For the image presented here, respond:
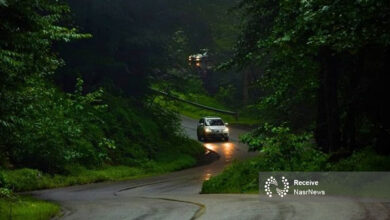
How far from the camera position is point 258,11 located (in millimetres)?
25016

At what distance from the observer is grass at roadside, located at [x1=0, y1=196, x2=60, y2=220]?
1346 centimetres

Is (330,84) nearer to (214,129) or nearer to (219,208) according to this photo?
(219,208)

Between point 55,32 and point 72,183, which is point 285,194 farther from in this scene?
point 72,183

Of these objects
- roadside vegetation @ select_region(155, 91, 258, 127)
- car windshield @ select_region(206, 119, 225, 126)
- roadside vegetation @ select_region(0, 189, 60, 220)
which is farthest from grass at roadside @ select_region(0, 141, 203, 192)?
roadside vegetation @ select_region(155, 91, 258, 127)

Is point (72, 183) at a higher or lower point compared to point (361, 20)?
lower

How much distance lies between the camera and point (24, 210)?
1432 centimetres

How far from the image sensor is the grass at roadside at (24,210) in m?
13.5

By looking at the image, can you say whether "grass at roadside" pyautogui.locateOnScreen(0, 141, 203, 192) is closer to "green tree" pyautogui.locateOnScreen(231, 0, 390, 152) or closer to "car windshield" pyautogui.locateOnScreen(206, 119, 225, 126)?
"green tree" pyautogui.locateOnScreen(231, 0, 390, 152)

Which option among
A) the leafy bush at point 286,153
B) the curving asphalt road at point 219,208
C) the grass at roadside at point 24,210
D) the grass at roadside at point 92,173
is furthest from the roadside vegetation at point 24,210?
the leafy bush at point 286,153

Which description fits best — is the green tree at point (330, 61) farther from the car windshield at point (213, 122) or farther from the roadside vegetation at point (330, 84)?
the car windshield at point (213, 122)

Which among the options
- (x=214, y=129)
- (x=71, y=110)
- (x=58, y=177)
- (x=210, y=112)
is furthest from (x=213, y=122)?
(x=58, y=177)

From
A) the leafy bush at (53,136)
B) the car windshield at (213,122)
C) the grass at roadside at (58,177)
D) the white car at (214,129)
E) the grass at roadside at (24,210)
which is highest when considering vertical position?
the car windshield at (213,122)

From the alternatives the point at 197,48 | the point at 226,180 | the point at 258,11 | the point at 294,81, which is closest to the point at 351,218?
the point at 226,180

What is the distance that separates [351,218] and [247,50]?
60.7 ft
